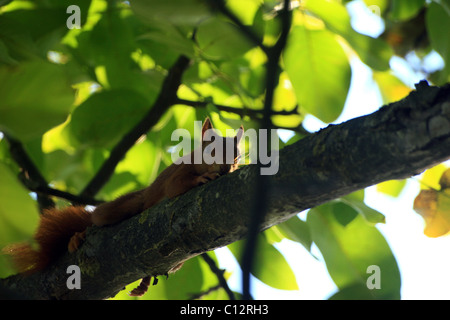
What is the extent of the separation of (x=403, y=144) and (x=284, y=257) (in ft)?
2.75

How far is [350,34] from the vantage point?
4.14 feet

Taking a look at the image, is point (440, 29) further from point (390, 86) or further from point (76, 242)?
point (76, 242)

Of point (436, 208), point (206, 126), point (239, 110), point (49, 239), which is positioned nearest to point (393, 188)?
point (436, 208)

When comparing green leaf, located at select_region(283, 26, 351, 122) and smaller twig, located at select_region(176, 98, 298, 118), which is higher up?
green leaf, located at select_region(283, 26, 351, 122)

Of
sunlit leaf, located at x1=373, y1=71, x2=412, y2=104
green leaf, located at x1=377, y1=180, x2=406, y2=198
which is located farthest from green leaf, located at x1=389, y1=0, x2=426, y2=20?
green leaf, located at x1=377, y1=180, x2=406, y2=198

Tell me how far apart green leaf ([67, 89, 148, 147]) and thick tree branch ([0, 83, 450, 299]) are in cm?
46

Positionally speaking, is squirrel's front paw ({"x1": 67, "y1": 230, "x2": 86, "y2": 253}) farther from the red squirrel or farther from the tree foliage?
the tree foliage

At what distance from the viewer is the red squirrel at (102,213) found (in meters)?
1.54

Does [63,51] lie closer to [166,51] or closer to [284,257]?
[166,51]

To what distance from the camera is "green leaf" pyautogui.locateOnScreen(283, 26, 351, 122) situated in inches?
53.7

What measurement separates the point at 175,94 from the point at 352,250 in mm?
939

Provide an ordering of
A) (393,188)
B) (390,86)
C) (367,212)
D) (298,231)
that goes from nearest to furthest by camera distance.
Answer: (367,212) → (298,231) → (393,188) → (390,86)

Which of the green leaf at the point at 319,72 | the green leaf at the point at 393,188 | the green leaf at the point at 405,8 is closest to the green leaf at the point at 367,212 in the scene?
the green leaf at the point at 319,72

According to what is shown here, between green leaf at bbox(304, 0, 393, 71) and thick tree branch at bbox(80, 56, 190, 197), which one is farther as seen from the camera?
thick tree branch at bbox(80, 56, 190, 197)
